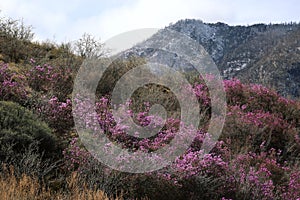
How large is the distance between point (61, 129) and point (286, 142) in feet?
14.8

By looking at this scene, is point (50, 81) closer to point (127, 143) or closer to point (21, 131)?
point (127, 143)

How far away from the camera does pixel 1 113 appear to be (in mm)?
5344

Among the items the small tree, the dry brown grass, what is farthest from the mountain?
the dry brown grass

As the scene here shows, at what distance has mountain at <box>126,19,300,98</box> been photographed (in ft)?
232

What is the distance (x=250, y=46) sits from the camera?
101 meters

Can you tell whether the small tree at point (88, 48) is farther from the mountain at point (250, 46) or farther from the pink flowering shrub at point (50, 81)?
the mountain at point (250, 46)

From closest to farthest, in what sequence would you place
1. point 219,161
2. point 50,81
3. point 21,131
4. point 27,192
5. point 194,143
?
point 27,192 < point 21,131 < point 219,161 < point 194,143 < point 50,81

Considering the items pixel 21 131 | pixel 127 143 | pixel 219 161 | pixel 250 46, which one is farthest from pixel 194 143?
pixel 250 46

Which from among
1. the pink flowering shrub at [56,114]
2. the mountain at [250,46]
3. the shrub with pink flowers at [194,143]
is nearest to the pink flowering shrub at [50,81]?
the shrub with pink flowers at [194,143]

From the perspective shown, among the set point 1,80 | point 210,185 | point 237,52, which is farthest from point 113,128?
point 237,52

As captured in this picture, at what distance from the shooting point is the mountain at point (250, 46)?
232 ft

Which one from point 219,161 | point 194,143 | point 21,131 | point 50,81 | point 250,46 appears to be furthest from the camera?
point 250,46

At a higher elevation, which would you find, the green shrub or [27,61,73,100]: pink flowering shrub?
[27,61,73,100]: pink flowering shrub

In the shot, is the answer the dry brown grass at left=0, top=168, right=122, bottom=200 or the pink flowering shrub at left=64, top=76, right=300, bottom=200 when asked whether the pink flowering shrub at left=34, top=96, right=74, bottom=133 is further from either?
the dry brown grass at left=0, top=168, right=122, bottom=200
